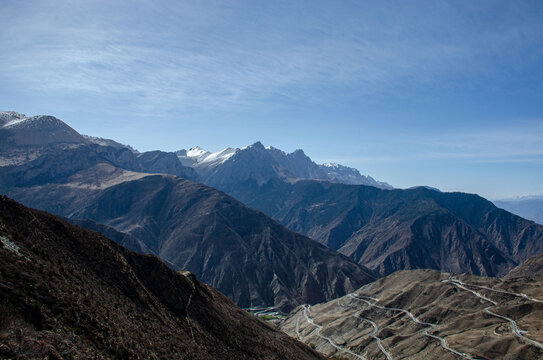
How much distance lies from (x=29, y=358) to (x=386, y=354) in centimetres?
9118

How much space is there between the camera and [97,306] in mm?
38781

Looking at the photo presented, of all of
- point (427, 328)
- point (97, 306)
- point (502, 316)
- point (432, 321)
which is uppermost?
point (97, 306)

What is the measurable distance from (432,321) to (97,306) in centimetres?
10022

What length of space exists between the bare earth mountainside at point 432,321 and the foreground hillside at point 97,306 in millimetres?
40130

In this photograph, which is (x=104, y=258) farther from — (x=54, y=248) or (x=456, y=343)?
(x=456, y=343)

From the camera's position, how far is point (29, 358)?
2344 centimetres

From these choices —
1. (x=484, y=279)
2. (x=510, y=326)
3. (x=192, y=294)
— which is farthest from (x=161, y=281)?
(x=484, y=279)

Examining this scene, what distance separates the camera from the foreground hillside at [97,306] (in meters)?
28.6

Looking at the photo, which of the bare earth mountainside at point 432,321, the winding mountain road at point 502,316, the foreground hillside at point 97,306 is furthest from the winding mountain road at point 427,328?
the foreground hillside at point 97,306

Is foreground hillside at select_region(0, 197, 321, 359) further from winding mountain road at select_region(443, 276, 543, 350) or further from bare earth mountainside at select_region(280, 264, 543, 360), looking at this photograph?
winding mountain road at select_region(443, 276, 543, 350)

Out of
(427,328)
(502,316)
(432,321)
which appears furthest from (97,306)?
(432,321)

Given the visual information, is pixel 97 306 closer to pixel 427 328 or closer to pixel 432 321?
pixel 427 328

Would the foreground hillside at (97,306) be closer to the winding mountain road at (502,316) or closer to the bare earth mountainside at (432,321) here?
the bare earth mountainside at (432,321)

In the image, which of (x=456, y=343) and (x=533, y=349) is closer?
(x=533, y=349)
